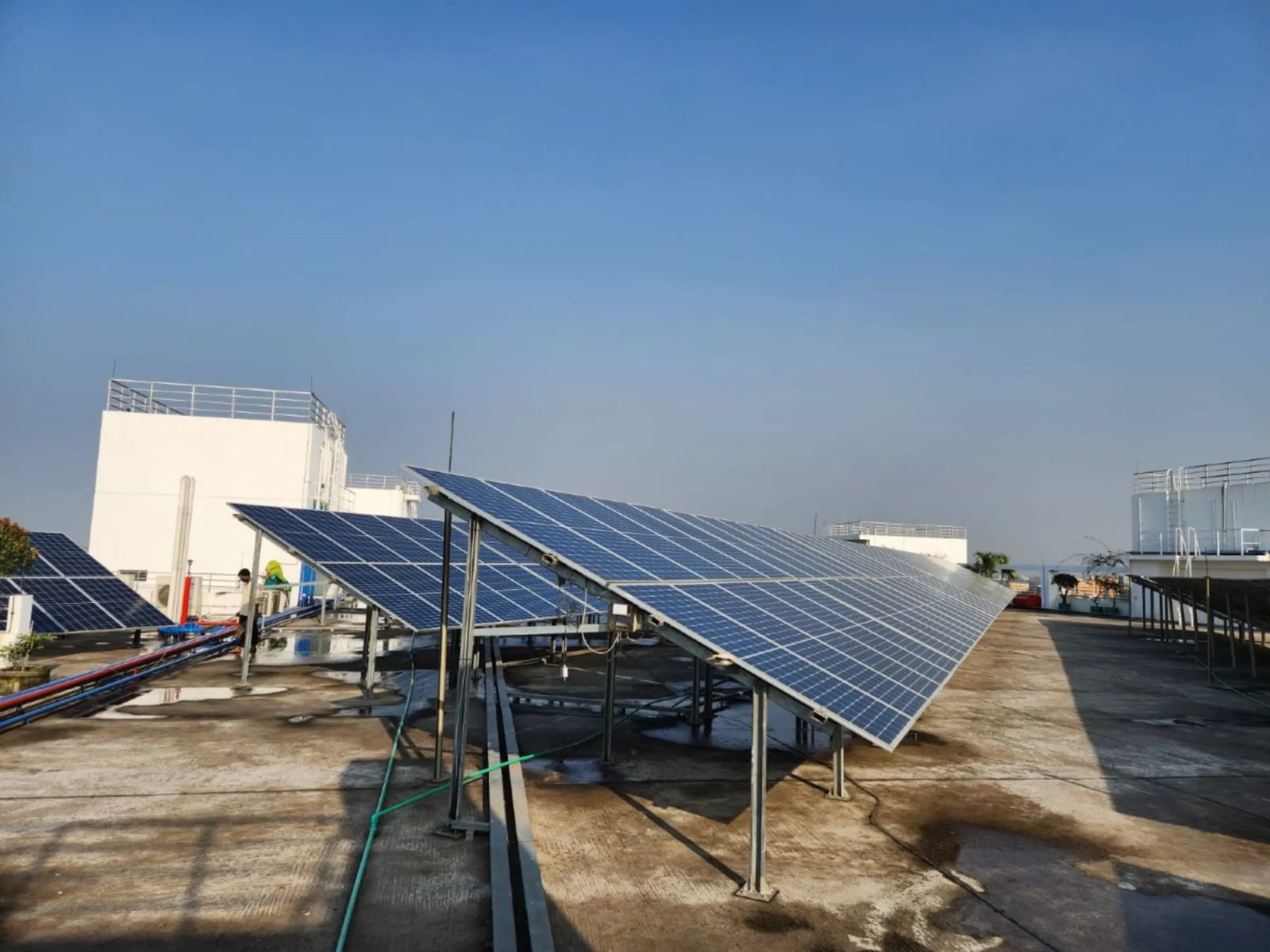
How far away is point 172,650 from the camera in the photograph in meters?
21.8

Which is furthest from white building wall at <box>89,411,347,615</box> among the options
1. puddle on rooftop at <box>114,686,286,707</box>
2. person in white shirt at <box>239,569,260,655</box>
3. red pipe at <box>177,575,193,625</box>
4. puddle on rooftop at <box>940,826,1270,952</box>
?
puddle on rooftop at <box>940,826,1270,952</box>

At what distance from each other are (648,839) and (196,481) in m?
32.8

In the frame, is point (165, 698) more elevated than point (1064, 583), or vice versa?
point (1064, 583)

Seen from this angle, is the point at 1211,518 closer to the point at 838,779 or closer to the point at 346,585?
the point at 838,779

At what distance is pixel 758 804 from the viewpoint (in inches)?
311

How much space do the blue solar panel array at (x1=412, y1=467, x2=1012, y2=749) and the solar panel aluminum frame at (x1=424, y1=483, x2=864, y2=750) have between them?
0.11ft

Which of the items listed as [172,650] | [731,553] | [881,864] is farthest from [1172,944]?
[172,650]

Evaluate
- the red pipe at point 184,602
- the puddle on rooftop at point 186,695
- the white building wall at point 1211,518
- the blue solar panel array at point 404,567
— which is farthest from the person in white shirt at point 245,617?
the white building wall at point 1211,518

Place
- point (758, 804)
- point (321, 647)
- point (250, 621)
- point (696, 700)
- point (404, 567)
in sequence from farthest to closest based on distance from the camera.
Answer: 1. point (321, 647)
2. point (404, 567)
3. point (250, 621)
4. point (696, 700)
5. point (758, 804)

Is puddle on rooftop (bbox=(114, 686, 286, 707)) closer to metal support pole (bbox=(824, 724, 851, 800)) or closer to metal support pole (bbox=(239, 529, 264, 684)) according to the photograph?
metal support pole (bbox=(239, 529, 264, 684))

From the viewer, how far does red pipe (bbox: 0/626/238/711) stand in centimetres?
1489

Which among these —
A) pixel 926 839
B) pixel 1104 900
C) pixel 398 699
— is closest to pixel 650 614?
pixel 926 839

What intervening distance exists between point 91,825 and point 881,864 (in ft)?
31.7

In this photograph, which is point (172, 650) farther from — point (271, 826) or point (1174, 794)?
point (1174, 794)
